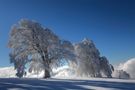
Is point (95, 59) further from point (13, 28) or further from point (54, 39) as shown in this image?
point (13, 28)

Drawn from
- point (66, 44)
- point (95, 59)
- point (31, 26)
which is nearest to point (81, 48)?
point (95, 59)

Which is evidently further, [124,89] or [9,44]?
[9,44]

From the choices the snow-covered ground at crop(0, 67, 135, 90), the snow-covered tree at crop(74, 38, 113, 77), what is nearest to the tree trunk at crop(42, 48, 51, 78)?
the snow-covered ground at crop(0, 67, 135, 90)

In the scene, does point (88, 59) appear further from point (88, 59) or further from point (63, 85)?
point (63, 85)

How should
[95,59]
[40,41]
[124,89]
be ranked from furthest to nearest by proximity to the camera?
[95,59]
[40,41]
[124,89]

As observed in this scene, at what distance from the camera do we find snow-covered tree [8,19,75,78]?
31812 millimetres

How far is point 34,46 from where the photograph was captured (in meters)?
32.2

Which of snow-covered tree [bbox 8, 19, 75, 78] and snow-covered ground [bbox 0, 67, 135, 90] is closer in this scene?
snow-covered ground [bbox 0, 67, 135, 90]

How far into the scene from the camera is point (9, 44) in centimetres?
3241

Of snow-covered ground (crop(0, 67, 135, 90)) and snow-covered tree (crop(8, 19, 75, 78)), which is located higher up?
snow-covered tree (crop(8, 19, 75, 78))

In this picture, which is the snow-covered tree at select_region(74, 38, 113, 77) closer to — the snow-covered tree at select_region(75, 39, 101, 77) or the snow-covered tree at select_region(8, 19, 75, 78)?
the snow-covered tree at select_region(75, 39, 101, 77)

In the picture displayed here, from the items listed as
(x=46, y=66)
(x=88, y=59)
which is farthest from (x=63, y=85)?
(x=88, y=59)

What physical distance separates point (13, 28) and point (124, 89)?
23.5 meters

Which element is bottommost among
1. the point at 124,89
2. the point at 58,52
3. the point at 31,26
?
the point at 124,89
